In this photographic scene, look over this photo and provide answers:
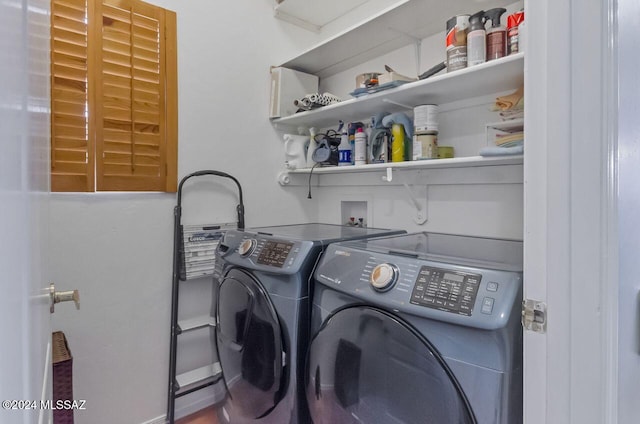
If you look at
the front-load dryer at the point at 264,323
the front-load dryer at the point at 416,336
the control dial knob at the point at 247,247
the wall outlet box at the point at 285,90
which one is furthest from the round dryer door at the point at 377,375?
the wall outlet box at the point at 285,90

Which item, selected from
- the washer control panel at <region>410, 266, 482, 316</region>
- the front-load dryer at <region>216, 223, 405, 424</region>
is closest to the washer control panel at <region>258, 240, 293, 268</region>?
the front-load dryer at <region>216, 223, 405, 424</region>

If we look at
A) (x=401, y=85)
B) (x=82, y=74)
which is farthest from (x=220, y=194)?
(x=401, y=85)

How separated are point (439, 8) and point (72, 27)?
171 centimetres

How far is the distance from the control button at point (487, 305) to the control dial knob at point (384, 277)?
9.9 inches

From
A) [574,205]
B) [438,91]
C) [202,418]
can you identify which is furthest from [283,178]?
[574,205]

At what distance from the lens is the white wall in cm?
170

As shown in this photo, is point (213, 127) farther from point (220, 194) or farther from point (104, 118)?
point (104, 118)

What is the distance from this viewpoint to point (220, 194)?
2.18m

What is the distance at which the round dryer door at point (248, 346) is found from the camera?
1388 millimetres

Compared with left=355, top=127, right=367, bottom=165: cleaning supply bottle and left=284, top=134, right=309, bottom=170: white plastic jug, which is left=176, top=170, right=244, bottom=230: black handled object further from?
left=355, top=127, right=367, bottom=165: cleaning supply bottle

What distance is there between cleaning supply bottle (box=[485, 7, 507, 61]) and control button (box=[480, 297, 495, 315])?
0.98 meters

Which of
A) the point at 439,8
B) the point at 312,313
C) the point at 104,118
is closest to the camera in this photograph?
the point at 312,313

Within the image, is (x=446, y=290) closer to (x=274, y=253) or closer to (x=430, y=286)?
(x=430, y=286)

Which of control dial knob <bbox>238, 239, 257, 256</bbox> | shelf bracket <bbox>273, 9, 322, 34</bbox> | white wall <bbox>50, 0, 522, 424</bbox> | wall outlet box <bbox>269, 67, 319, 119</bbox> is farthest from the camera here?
shelf bracket <bbox>273, 9, 322, 34</bbox>
